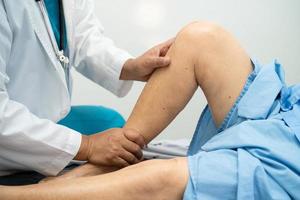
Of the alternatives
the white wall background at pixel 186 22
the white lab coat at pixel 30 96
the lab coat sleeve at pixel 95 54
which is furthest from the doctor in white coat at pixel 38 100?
the white wall background at pixel 186 22

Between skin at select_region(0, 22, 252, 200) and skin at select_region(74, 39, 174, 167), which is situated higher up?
skin at select_region(0, 22, 252, 200)

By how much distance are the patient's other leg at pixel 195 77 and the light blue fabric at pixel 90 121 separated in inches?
9.1

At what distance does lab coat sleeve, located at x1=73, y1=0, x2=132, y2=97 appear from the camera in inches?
40.6

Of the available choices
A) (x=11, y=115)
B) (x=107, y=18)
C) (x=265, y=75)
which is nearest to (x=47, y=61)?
(x=11, y=115)

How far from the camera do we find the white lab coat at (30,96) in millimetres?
707

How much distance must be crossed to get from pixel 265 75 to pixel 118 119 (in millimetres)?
491

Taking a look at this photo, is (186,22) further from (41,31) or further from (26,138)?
(26,138)

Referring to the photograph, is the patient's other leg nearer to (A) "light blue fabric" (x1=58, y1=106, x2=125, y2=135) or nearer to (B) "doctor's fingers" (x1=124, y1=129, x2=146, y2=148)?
(B) "doctor's fingers" (x1=124, y1=129, x2=146, y2=148)

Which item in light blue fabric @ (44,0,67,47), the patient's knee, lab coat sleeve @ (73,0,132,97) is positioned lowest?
lab coat sleeve @ (73,0,132,97)

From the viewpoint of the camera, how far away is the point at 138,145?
817mm

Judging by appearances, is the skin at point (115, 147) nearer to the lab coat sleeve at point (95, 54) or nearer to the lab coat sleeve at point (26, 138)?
the lab coat sleeve at point (26, 138)

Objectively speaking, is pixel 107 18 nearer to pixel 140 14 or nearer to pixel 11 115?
pixel 140 14

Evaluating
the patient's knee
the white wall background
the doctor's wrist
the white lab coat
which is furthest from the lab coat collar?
the white wall background

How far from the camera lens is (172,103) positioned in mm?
801
